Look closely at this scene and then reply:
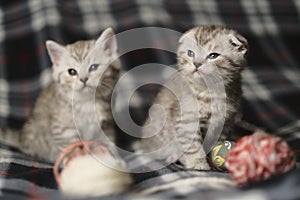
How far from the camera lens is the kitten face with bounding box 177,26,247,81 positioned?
1313mm

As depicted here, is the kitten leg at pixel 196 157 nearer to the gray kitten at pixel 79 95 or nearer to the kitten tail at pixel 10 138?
the gray kitten at pixel 79 95

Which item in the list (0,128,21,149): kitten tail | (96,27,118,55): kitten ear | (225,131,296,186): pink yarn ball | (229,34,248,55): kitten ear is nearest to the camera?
(225,131,296,186): pink yarn ball

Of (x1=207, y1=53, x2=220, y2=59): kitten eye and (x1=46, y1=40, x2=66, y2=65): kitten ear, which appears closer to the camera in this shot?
(x1=207, y1=53, x2=220, y2=59): kitten eye

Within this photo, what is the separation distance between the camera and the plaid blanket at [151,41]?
79.4 inches

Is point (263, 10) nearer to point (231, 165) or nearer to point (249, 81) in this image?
point (249, 81)

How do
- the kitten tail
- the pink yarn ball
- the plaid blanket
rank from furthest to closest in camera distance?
the plaid blanket
the kitten tail
the pink yarn ball

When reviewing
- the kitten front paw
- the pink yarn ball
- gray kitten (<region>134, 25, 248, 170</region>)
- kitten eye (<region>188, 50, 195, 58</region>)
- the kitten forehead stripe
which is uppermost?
the kitten forehead stripe

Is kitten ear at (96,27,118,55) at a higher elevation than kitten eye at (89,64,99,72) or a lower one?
higher

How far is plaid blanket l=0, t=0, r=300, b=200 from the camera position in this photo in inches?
79.4

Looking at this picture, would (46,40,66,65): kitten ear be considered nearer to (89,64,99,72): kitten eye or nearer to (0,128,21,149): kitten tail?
(89,64,99,72): kitten eye

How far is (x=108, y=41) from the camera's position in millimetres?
1500

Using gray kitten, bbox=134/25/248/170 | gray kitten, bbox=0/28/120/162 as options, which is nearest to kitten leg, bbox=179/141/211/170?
gray kitten, bbox=134/25/248/170

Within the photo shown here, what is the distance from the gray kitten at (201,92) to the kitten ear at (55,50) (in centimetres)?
35

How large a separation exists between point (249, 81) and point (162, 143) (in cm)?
86
